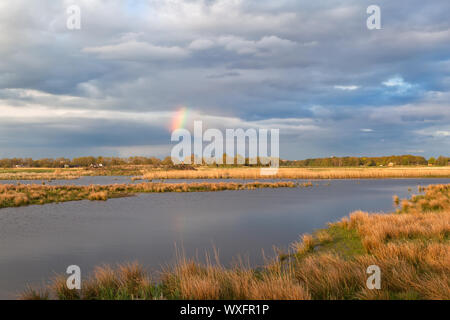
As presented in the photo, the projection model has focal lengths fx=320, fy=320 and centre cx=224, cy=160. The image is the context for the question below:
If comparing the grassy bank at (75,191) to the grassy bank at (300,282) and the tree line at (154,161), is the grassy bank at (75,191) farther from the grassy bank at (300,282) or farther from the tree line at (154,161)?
the tree line at (154,161)

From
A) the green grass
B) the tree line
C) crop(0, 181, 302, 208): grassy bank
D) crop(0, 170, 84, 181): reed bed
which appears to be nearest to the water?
the green grass

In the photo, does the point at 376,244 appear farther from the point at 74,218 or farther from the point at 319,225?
the point at 74,218

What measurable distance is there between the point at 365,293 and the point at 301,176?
5463 centimetres

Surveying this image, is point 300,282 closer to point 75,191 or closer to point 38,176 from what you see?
point 75,191

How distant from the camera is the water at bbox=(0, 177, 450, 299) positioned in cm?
986

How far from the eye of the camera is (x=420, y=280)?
5.64 metres

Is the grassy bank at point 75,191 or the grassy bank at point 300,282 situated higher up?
the grassy bank at point 300,282

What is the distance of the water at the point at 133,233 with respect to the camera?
9.86m

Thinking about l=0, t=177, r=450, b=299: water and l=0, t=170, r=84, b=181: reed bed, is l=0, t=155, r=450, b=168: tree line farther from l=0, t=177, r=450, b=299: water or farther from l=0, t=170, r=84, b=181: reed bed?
l=0, t=177, r=450, b=299: water

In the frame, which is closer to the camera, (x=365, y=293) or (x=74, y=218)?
(x=365, y=293)

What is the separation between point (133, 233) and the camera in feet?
46.8

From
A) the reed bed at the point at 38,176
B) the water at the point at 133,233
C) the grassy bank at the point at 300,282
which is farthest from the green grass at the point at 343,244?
the reed bed at the point at 38,176
